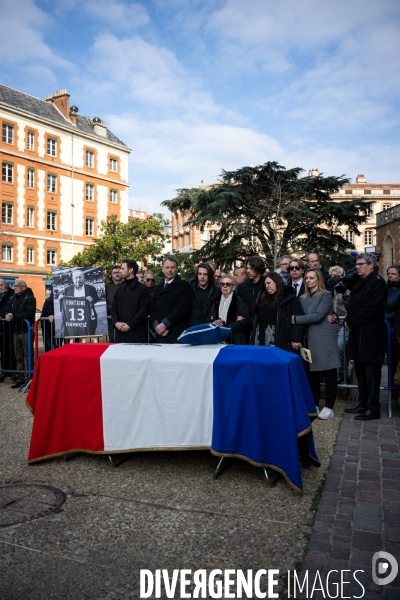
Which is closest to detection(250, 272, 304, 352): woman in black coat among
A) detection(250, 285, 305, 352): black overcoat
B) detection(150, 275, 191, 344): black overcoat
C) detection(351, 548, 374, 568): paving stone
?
detection(250, 285, 305, 352): black overcoat

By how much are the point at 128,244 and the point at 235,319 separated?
27753mm

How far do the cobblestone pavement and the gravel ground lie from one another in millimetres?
129

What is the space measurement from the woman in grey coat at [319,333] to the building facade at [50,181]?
41.0 m

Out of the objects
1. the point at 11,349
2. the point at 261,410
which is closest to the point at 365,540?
the point at 261,410

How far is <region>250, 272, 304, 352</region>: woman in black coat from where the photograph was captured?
648 centimetres

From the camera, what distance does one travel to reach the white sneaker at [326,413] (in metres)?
7.01

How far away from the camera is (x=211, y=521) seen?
378cm

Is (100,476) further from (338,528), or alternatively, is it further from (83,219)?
(83,219)

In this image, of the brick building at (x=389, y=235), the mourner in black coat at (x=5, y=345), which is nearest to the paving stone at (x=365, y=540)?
the mourner in black coat at (x=5, y=345)

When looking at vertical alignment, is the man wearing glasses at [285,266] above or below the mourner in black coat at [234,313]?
above

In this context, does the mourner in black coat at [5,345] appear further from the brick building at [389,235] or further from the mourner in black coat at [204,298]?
the brick building at [389,235]

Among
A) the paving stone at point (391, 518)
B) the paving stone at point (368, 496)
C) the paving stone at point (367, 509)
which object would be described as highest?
the paving stone at point (391, 518)

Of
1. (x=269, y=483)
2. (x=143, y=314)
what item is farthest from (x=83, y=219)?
(x=269, y=483)

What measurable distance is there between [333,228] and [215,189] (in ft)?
22.2
